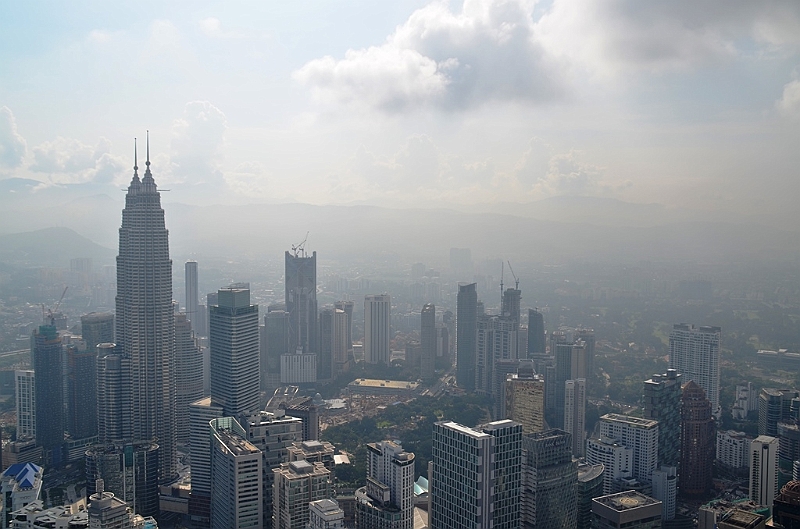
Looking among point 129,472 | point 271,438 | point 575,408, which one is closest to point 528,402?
point 575,408

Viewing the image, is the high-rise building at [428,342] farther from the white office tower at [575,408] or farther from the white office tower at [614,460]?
the white office tower at [614,460]

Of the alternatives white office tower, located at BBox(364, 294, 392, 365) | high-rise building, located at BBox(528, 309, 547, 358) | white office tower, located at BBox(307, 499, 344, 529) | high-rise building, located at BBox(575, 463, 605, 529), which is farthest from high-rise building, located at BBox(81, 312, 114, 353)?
high-rise building, located at BBox(528, 309, 547, 358)

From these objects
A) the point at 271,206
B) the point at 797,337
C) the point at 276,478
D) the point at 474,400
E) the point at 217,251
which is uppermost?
the point at 271,206

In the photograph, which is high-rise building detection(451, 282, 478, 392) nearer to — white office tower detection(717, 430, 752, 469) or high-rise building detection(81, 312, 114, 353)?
white office tower detection(717, 430, 752, 469)

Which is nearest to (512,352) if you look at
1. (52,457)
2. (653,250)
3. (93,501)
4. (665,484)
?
(653,250)

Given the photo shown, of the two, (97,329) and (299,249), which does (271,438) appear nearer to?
(97,329)

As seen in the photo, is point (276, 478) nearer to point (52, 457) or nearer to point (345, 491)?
point (345, 491)
